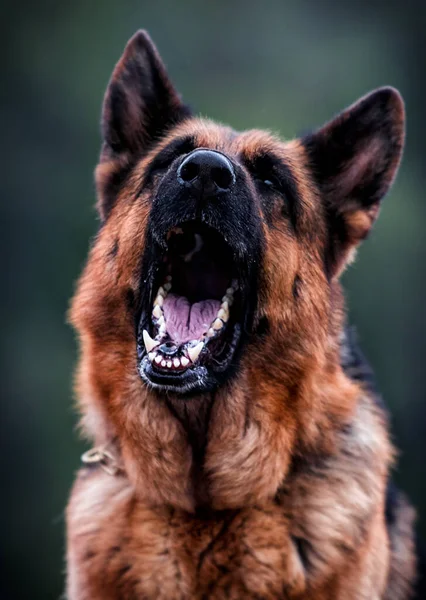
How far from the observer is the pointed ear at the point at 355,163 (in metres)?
4.11

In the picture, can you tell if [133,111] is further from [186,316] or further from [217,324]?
[217,324]

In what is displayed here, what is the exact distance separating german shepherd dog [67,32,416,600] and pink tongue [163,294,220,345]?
0.03ft

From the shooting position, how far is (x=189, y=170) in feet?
11.8

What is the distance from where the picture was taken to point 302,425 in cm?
381

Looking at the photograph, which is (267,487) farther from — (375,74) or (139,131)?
(375,74)

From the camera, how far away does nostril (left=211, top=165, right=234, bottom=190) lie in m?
3.58

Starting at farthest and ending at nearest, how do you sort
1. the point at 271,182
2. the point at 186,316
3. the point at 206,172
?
1. the point at 271,182
2. the point at 186,316
3. the point at 206,172

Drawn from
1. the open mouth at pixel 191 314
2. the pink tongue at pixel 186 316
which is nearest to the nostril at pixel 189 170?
the open mouth at pixel 191 314

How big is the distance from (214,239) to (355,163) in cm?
87

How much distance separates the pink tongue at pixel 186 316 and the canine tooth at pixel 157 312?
0.04 m

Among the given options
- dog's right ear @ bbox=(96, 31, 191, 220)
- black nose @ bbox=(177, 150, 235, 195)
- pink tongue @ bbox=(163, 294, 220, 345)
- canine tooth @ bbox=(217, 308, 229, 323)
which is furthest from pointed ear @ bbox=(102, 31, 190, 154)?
canine tooth @ bbox=(217, 308, 229, 323)

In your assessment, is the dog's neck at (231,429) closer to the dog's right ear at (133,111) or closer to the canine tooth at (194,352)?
the canine tooth at (194,352)

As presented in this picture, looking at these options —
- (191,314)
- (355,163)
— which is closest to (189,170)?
(191,314)

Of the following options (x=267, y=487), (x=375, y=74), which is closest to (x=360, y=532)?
(x=267, y=487)
